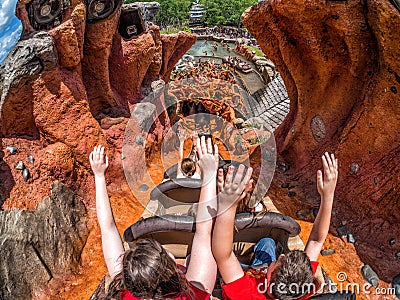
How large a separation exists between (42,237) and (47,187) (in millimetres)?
740

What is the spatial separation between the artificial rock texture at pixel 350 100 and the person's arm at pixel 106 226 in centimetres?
354

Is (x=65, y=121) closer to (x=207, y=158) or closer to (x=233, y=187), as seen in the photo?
(x=207, y=158)

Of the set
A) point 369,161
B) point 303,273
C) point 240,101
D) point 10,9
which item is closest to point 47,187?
point 10,9

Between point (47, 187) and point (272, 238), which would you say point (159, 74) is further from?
point (272, 238)

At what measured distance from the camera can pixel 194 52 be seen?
927 inches

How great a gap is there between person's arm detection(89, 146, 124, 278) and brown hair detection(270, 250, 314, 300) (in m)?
0.97

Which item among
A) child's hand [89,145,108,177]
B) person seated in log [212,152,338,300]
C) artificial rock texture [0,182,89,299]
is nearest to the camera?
person seated in log [212,152,338,300]

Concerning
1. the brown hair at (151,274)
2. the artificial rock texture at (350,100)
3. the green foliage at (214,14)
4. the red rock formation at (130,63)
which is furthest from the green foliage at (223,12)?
A: the brown hair at (151,274)

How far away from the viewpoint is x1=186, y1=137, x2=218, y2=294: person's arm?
194 cm

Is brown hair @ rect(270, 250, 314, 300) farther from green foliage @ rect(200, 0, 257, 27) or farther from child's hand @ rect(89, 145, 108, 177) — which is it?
green foliage @ rect(200, 0, 257, 27)

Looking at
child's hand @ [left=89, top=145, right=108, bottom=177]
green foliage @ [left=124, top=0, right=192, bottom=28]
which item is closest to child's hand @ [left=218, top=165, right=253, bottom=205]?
child's hand @ [left=89, top=145, right=108, bottom=177]

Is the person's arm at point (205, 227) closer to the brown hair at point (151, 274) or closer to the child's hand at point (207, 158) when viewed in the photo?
the child's hand at point (207, 158)

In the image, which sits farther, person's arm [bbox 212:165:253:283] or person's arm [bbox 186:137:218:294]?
person's arm [bbox 186:137:218:294]

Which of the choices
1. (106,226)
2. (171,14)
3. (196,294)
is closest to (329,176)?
(196,294)
